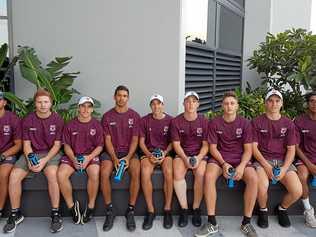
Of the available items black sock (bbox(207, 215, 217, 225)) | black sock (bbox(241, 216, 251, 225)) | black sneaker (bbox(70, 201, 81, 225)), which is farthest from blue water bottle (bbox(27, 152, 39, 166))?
black sock (bbox(241, 216, 251, 225))

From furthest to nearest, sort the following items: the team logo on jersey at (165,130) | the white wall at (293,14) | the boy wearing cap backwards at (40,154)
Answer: the white wall at (293,14) < the team logo on jersey at (165,130) < the boy wearing cap backwards at (40,154)

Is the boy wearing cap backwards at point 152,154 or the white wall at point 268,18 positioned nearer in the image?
the boy wearing cap backwards at point 152,154

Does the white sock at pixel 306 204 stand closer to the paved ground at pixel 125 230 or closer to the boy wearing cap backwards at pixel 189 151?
the paved ground at pixel 125 230

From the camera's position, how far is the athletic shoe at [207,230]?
3647 millimetres

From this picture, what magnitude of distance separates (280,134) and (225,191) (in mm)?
849

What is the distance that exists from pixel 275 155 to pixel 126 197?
1661 millimetres

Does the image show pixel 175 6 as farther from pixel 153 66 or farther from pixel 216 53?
pixel 216 53

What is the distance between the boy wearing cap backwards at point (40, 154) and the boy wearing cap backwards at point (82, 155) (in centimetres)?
9

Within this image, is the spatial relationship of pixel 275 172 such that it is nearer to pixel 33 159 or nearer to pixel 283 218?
pixel 283 218

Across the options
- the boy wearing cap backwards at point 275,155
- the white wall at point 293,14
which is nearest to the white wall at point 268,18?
the white wall at point 293,14

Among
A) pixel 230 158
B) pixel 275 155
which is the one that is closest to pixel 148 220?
pixel 230 158

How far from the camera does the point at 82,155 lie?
3.99 metres

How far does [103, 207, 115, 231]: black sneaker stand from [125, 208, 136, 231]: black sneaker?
0.15m

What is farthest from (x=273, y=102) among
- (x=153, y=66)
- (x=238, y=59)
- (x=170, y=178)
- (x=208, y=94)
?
(x=238, y=59)
